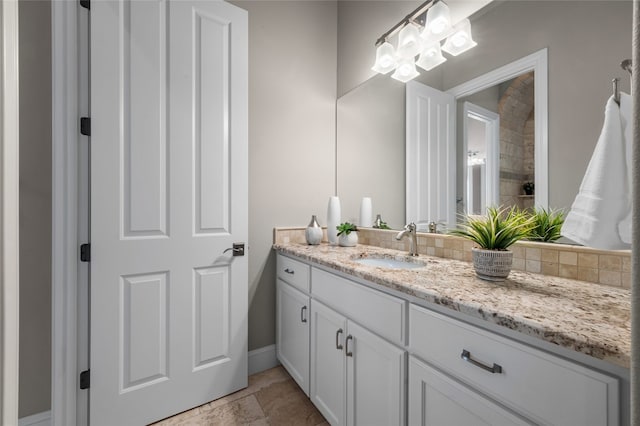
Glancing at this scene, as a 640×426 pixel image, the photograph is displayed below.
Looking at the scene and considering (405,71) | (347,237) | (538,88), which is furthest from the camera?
(347,237)

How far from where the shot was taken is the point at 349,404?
111cm

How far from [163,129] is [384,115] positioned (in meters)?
1.37

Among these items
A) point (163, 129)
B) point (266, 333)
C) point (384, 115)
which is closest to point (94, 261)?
point (163, 129)

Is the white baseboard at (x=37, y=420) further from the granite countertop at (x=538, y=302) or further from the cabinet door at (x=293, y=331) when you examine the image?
the granite countertop at (x=538, y=302)

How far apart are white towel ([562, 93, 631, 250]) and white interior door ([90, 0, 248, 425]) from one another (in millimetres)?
1518

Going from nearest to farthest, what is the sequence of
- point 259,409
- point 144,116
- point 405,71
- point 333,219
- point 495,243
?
point 495,243
point 144,116
point 259,409
point 405,71
point 333,219

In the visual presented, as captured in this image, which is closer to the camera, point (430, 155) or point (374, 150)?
point (430, 155)

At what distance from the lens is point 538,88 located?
3.38ft

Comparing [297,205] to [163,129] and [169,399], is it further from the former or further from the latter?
[169,399]

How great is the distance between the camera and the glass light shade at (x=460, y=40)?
4.05ft

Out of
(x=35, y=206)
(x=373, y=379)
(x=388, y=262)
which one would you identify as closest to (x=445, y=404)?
(x=373, y=379)

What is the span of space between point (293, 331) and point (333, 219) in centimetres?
78

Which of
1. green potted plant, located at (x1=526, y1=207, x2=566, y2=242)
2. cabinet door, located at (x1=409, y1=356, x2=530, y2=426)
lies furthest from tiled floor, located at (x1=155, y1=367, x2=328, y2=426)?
green potted plant, located at (x1=526, y1=207, x2=566, y2=242)

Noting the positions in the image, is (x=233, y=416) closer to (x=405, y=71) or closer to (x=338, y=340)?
(x=338, y=340)
